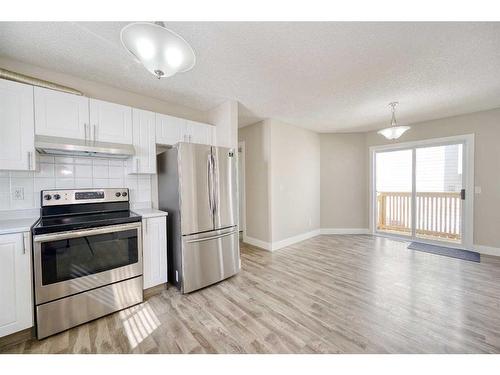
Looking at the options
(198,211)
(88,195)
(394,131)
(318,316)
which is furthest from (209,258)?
(394,131)

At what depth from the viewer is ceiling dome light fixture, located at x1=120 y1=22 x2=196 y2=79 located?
963 mm

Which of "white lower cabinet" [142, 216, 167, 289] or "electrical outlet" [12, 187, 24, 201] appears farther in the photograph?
"white lower cabinet" [142, 216, 167, 289]

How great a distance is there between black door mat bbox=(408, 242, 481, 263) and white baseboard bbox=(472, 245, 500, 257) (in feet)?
0.30

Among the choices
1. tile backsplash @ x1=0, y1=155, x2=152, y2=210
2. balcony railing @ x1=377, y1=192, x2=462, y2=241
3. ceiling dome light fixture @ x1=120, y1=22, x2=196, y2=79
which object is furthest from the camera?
balcony railing @ x1=377, y1=192, x2=462, y2=241

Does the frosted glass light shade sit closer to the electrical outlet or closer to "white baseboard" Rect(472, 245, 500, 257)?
"white baseboard" Rect(472, 245, 500, 257)

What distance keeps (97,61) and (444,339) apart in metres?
3.84

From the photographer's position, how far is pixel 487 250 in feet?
10.8

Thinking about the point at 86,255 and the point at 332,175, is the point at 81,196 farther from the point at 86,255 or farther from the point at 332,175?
the point at 332,175

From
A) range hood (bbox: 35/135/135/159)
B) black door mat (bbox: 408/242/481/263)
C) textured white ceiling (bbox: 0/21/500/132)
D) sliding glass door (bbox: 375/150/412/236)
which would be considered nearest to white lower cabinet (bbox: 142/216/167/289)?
range hood (bbox: 35/135/135/159)

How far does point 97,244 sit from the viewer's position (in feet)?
5.82

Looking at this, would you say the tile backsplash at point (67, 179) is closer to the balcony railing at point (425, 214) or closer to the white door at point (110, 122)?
the white door at point (110, 122)

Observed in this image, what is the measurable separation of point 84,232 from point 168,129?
1.46m

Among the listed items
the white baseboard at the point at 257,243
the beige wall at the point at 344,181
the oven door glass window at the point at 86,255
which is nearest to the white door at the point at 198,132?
the oven door glass window at the point at 86,255
